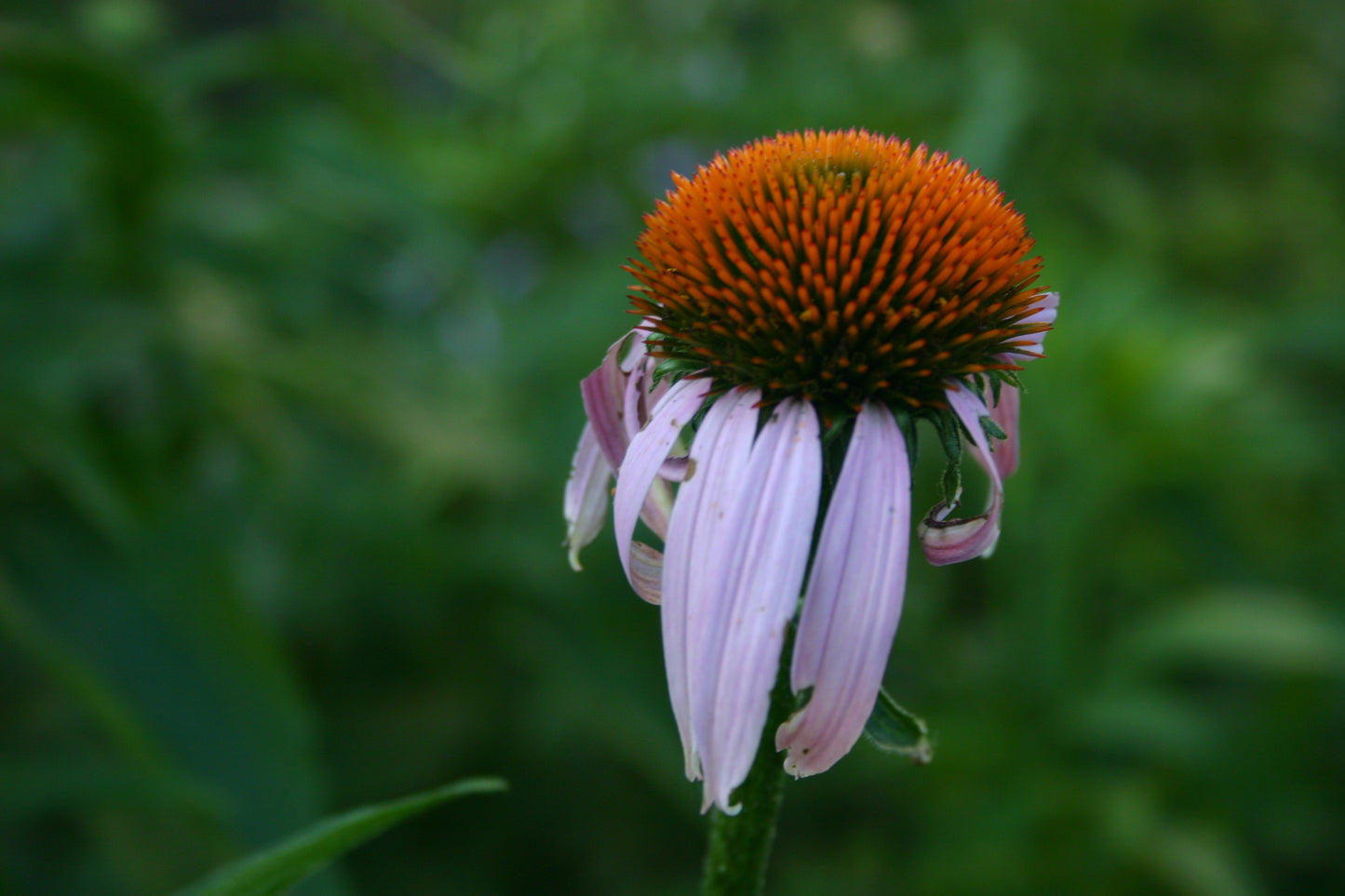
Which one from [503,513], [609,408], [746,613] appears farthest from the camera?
[503,513]

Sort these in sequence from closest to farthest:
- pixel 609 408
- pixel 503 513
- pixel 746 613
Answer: pixel 746 613 < pixel 609 408 < pixel 503 513

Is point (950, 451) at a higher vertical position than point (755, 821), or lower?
higher

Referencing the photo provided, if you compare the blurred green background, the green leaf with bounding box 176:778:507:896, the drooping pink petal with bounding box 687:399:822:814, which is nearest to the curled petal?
the drooping pink petal with bounding box 687:399:822:814

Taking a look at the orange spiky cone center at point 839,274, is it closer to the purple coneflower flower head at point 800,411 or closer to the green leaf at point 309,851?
the purple coneflower flower head at point 800,411

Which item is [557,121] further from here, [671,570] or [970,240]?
[671,570]

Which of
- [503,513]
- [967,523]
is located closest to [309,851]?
[967,523]

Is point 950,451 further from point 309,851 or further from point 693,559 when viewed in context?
point 309,851

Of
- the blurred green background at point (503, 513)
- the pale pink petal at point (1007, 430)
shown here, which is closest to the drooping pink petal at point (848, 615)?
the pale pink petal at point (1007, 430)
